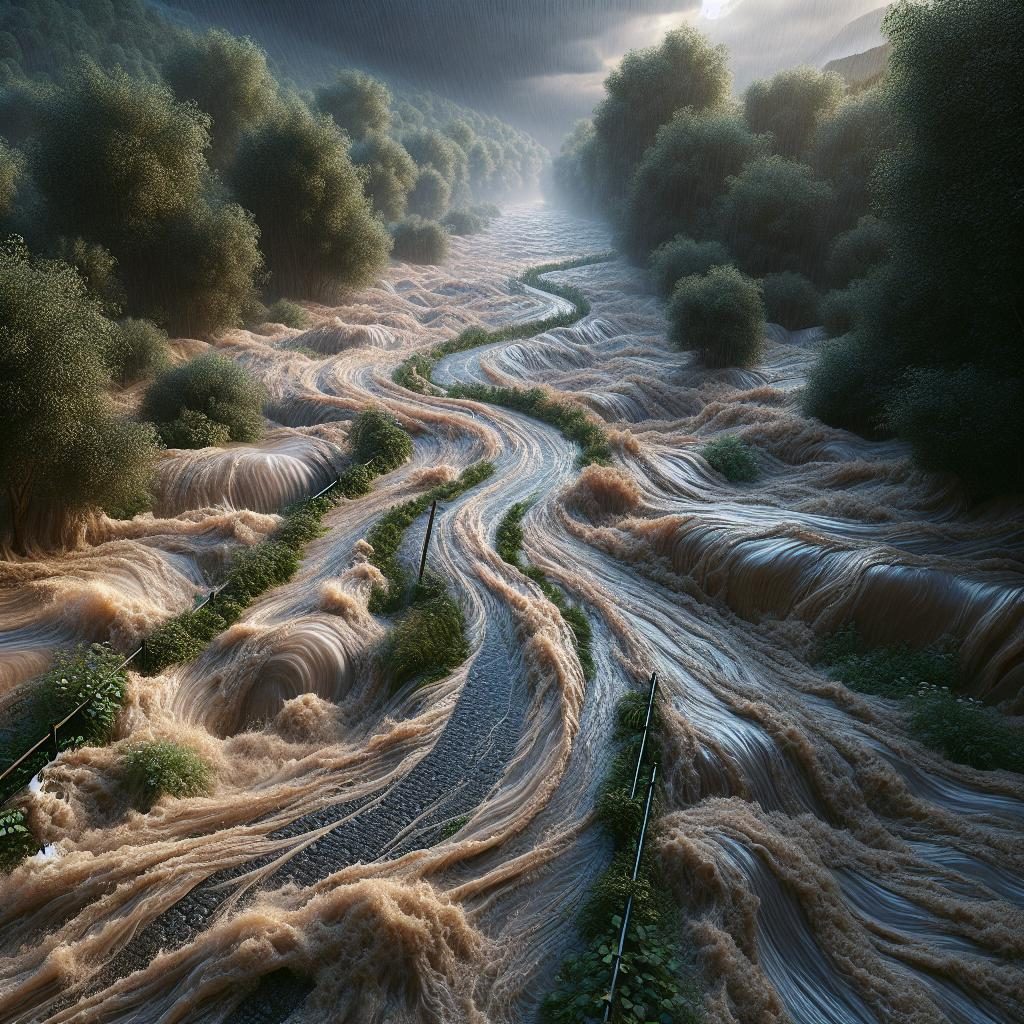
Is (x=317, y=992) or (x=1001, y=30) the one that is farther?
(x=1001, y=30)

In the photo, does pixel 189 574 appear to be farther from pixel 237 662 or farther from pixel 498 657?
pixel 498 657

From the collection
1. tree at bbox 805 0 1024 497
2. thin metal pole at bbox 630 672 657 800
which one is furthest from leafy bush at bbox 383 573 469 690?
tree at bbox 805 0 1024 497

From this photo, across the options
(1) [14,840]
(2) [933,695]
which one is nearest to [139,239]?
(1) [14,840]

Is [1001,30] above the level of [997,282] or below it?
above

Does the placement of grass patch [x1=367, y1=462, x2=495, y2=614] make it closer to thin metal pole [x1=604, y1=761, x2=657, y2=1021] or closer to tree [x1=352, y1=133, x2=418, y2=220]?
thin metal pole [x1=604, y1=761, x2=657, y2=1021]

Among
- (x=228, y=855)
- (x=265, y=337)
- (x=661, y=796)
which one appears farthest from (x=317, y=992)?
(x=265, y=337)

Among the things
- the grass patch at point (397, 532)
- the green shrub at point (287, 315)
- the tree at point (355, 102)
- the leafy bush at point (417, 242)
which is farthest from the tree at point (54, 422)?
the tree at point (355, 102)
